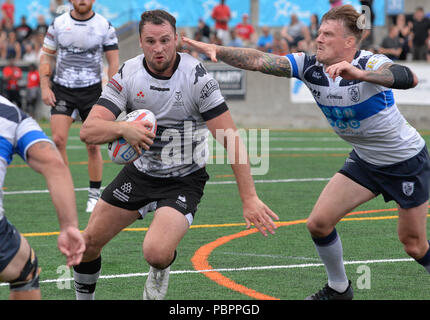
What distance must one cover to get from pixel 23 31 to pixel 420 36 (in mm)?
14678

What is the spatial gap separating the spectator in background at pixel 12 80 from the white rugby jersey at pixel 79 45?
1558cm

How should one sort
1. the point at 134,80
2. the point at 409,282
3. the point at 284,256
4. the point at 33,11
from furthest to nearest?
the point at 33,11 → the point at 284,256 → the point at 409,282 → the point at 134,80

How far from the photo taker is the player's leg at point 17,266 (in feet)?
14.0

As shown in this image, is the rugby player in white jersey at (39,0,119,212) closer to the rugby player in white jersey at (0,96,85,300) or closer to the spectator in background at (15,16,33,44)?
the rugby player in white jersey at (0,96,85,300)

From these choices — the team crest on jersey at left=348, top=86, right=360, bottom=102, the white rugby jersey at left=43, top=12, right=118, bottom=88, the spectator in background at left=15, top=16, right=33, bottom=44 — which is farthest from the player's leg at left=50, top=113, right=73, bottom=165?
the spectator in background at left=15, top=16, right=33, bottom=44

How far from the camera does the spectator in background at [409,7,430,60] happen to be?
2267cm

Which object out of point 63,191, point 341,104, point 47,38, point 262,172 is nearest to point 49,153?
point 63,191

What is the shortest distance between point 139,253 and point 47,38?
403 cm

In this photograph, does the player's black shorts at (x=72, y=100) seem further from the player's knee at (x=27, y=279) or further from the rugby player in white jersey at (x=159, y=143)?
the player's knee at (x=27, y=279)

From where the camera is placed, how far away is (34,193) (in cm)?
1180

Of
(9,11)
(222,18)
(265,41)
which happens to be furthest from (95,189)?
(9,11)

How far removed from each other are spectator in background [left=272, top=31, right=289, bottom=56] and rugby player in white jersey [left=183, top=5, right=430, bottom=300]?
16.9m

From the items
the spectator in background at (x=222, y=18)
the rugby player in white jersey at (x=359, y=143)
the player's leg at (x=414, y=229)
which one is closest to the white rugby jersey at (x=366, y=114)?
the rugby player in white jersey at (x=359, y=143)
